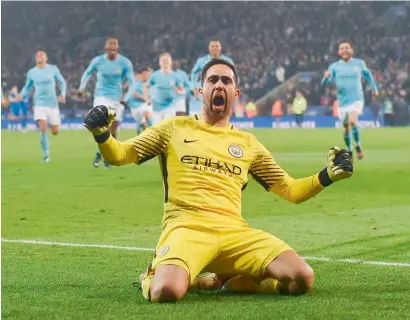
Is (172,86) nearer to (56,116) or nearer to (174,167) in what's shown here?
(56,116)

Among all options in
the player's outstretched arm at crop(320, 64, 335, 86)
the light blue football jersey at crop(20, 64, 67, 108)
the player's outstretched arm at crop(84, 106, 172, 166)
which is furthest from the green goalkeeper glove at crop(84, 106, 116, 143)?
the light blue football jersey at crop(20, 64, 67, 108)

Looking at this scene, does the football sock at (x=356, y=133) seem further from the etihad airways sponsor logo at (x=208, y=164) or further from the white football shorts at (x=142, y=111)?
the etihad airways sponsor logo at (x=208, y=164)

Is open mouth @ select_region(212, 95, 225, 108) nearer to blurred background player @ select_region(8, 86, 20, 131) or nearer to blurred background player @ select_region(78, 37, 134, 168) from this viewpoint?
blurred background player @ select_region(78, 37, 134, 168)

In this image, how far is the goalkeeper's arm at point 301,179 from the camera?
5.51 metres

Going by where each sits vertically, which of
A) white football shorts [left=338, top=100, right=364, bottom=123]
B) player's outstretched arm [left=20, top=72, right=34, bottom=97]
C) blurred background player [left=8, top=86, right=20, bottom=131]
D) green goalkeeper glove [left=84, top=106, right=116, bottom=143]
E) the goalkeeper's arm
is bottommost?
blurred background player [left=8, top=86, right=20, bottom=131]

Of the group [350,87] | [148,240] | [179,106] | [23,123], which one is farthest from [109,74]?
[23,123]

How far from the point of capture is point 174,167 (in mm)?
5754

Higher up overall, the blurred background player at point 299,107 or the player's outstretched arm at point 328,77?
the player's outstretched arm at point 328,77

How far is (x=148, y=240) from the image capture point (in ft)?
27.3

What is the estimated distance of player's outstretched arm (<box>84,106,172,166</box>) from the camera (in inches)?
205

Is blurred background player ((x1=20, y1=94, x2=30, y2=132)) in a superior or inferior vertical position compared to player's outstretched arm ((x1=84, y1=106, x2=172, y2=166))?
inferior

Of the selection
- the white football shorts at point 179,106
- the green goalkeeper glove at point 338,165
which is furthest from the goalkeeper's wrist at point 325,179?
the white football shorts at point 179,106

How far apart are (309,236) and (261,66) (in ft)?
125

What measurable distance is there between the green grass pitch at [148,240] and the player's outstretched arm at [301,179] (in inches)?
22.9
